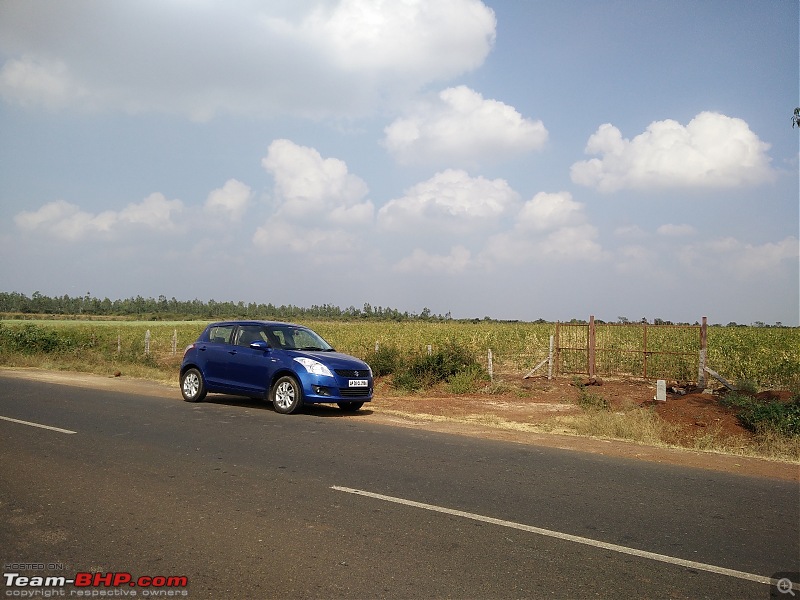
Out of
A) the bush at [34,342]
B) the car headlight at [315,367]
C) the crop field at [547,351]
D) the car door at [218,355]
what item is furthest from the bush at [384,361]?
the bush at [34,342]

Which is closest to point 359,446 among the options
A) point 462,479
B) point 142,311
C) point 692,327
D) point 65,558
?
point 462,479

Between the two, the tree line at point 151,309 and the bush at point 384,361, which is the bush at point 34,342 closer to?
the bush at point 384,361

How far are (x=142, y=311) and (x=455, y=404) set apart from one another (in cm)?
11756

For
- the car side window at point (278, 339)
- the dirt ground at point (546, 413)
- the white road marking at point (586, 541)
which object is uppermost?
the car side window at point (278, 339)

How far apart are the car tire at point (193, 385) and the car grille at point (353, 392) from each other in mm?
3512

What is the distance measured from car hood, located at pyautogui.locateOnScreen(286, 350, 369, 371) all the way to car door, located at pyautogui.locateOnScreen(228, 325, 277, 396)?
577 mm

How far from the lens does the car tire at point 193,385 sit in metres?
14.1

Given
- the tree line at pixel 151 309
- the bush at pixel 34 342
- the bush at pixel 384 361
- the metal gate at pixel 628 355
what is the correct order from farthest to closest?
the tree line at pixel 151 309 < the bush at pixel 34 342 < the bush at pixel 384 361 < the metal gate at pixel 628 355

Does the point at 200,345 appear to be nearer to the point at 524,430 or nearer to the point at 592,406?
the point at 524,430

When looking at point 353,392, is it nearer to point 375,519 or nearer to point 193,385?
point 193,385

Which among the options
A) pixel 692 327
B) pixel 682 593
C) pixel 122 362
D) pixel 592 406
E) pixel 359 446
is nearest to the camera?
pixel 682 593

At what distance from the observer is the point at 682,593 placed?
430 cm

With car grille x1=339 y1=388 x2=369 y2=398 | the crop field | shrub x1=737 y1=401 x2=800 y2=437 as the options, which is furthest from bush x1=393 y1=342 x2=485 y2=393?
shrub x1=737 y1=401 x2=800 y2=437

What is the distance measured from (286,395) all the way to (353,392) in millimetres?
1381
